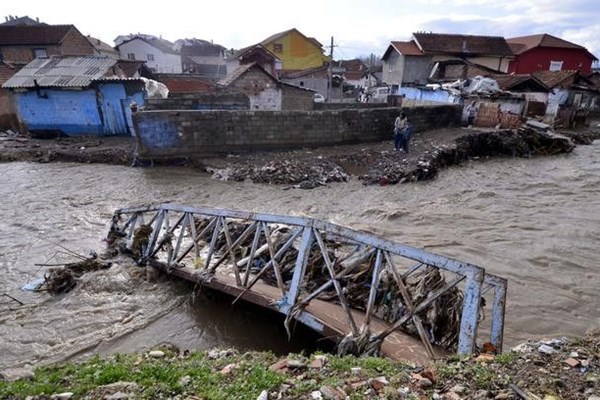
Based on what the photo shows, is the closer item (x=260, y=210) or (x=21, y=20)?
(x=260, y=210)

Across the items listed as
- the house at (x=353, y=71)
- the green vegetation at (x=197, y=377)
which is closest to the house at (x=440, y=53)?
the house at (x=353, y=71)

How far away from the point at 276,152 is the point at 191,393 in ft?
39.8

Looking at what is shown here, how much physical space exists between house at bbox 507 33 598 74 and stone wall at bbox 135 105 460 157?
74.4 feet

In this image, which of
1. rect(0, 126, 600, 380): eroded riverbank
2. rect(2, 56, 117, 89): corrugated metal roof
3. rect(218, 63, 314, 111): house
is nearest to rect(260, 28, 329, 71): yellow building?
rect(218, 63, 314, 111): house

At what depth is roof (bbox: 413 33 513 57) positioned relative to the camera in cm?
2997

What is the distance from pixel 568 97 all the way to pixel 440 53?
1006 cm

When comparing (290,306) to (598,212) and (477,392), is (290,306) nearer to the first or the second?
(477,392)

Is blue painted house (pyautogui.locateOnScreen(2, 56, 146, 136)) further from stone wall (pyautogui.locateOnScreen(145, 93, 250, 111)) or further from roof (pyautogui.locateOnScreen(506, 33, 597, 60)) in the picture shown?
roof (pyautogui.locateOnScreen(506, 33, 597, 60))

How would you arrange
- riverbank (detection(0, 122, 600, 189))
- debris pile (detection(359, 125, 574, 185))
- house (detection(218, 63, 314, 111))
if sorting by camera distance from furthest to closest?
house (detection(218, 63, 314, 111)) → debris pile (detection(359, 125, 574, 185)) → riverbank (detection(0, 122, 600, 189))

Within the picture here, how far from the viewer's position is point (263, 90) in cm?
1988

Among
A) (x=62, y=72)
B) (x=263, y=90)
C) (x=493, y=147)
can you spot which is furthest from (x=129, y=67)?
(x=493, y=147)

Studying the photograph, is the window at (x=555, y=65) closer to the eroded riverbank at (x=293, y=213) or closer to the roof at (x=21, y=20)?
the eroded riverbank at (x=293, y=213)

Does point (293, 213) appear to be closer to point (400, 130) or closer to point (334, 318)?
point (334, 318)

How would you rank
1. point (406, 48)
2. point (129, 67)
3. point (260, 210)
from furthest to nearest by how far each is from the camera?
point (406, 48) < point (129, 67) < point (260, 210)
